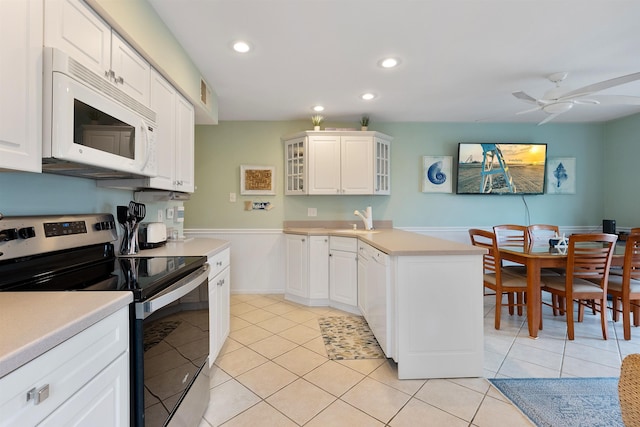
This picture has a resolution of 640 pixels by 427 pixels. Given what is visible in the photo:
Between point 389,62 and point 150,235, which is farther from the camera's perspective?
point 389,62

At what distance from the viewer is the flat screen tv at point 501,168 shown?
4.02 m

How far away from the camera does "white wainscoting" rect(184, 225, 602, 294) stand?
3961 millimetres

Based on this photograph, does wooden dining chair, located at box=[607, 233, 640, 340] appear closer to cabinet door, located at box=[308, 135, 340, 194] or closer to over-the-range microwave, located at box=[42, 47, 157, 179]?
cabinet door, located at box=[308, 135, 340, 194]

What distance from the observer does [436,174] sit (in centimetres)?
408

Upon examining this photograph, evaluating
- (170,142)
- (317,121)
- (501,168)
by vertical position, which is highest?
(317,121)

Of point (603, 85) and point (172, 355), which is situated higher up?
point (603, 85)

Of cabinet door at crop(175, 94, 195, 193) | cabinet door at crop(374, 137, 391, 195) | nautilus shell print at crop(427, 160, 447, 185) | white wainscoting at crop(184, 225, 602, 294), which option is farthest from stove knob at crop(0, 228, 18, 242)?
nautilus shell print at crop(427, 160, 447, 185)

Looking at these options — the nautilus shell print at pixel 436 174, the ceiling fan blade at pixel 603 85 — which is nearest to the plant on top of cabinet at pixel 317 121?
the nautilus shell print at pixel 436 174

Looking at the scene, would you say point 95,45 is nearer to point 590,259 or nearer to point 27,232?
point 27,232

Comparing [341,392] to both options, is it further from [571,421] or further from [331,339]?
[571,421]

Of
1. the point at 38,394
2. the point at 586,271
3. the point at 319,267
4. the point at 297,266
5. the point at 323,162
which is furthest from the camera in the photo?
the point at 323,162

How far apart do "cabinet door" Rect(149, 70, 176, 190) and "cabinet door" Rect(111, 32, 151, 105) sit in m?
0.08

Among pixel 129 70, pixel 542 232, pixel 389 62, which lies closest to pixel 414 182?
pixel 542 232

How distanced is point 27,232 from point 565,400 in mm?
2938
